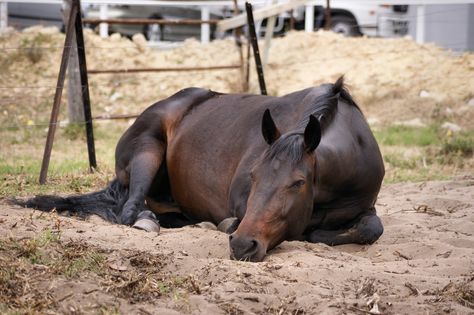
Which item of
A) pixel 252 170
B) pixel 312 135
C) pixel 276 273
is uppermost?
pixel 312 135

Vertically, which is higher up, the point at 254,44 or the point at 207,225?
the point at 254,44

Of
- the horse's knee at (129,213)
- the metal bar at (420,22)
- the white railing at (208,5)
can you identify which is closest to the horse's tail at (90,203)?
the horse's knee at (129,213)

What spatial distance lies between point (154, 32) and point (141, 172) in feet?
33.9

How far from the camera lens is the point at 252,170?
217 inches

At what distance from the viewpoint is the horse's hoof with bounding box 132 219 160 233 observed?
646 cm

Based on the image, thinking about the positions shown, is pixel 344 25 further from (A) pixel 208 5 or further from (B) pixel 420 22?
(A) pixel 208 5

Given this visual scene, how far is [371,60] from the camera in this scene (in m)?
14.1

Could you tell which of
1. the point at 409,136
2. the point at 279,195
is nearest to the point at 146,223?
the point at 279,195

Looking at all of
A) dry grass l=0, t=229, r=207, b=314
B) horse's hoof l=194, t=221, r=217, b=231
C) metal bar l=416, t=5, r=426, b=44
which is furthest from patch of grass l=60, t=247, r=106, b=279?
metal bar l=416, t=5, r=426, b=44

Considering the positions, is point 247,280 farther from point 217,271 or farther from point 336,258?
point 336,258

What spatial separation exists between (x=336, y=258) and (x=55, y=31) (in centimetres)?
1064

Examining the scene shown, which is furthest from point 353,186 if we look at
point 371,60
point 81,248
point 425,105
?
point 371,60

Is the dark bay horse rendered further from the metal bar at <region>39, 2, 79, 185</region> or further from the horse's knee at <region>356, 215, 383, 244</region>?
the metal bar at <region>39, 2, 79, 185</region>

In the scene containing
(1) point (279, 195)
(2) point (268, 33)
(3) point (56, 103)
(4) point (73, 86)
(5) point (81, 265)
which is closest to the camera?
(5) point (81, 265)
